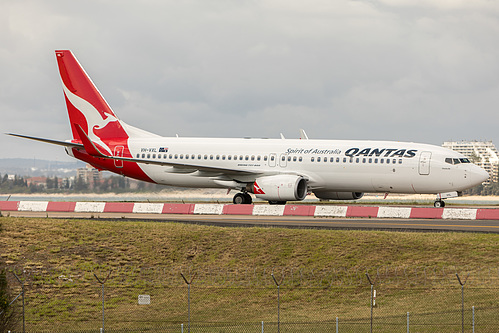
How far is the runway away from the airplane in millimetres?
5202

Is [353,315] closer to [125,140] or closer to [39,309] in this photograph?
[39,309]

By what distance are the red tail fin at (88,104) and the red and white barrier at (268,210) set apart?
25.0 feet

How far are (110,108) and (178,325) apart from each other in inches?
1190

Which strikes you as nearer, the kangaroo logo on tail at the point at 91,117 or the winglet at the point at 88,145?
the winglet at the point at 88,145

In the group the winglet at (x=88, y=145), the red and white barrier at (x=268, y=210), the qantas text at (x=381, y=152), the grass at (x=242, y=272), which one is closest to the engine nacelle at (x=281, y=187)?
the red and white barrier at (x=268, y=210)

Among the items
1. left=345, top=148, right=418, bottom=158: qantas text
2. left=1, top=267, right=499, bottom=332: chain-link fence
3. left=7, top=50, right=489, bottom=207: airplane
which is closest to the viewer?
left=1, top=267, right=499, bottom=332: chain-link fence

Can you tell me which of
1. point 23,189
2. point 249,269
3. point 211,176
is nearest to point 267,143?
point 211,176

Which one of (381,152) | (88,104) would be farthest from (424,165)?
(88,104)

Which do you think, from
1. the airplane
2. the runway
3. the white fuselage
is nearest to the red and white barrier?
the runway

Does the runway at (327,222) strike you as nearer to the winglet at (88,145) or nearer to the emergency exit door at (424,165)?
the emergency exit door at (424,165)

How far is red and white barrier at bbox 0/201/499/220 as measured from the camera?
37.6 metres

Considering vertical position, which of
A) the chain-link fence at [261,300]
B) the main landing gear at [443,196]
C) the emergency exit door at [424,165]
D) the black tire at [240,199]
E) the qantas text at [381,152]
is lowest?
the chain-link fence at [261,300]

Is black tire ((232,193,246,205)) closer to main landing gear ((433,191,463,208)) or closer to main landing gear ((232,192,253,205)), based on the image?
main landing gear ((232,192,253,205))

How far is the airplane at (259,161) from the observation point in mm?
42750
